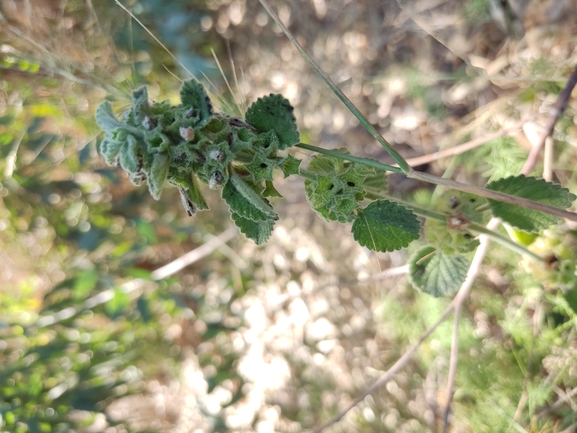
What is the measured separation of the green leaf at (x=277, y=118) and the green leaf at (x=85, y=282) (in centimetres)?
105

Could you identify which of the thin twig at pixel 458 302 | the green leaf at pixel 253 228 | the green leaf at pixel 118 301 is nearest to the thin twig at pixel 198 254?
the green leaf at pixel 118 301

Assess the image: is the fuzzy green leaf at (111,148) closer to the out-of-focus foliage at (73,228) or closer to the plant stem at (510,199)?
the plant stem at (510,199)

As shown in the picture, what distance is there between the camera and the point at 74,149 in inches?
57.8

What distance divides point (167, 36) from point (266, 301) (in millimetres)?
1079

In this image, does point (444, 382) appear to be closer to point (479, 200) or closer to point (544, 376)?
point (544, 376)

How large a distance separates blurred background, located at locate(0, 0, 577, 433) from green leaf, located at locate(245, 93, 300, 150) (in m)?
0.59

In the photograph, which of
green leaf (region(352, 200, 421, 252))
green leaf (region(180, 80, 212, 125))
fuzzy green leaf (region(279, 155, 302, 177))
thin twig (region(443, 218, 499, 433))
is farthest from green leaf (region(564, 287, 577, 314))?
green leaf (region(180, 80, 212, 125))

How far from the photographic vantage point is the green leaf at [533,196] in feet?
1.91

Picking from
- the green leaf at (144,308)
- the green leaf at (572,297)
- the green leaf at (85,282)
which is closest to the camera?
the green leaf at (572,297)

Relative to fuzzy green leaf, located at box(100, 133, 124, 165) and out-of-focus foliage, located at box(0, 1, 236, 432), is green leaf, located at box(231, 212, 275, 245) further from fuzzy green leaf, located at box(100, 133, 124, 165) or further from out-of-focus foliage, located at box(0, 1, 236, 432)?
out-of-focus foliage, located at box(0, 1, 236, 432)

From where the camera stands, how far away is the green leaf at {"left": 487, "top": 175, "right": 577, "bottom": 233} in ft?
1.91

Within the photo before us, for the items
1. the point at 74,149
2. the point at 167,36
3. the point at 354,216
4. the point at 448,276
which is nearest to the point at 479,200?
the point at 448,276

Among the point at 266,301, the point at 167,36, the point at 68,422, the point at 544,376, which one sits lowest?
the point at 68,422

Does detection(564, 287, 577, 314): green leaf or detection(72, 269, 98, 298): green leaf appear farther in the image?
detection(72, 269, 98, 298): green leaf
